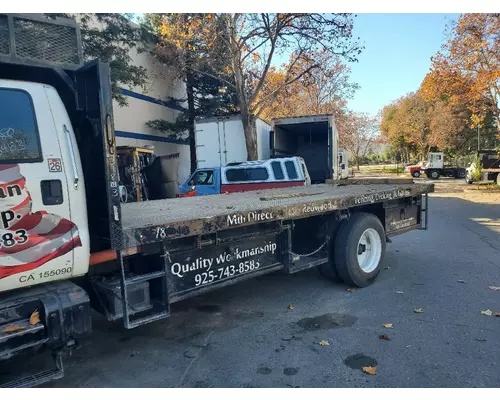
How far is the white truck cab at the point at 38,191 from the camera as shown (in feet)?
9.20

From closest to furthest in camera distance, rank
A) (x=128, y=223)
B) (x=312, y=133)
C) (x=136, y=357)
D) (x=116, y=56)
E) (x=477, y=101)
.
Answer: (x=128, y=223) → (x=136, y=357) → (x=116, y=56) → (x=312, y=133) → (x=477, y=101)

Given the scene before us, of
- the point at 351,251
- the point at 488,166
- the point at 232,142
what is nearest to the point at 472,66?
the point at 488,166

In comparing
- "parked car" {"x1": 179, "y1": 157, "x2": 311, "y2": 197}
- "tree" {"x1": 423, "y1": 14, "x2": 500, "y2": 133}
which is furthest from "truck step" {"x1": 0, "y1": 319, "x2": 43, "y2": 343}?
"tree" {"x1": 423, "y1": 14, "x2": 500, "y2": 133}

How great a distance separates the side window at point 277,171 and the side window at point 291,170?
18 centimetres

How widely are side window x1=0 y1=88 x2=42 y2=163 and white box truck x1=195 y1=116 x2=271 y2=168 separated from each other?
12289 mm

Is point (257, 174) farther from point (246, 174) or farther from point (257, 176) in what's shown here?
point (246, 174)

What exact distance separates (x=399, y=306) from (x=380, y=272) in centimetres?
148

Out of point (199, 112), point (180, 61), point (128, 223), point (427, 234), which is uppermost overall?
point (180, 61)

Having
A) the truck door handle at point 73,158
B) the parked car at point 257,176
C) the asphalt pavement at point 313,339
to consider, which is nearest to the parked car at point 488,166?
the parked car at point 257,176

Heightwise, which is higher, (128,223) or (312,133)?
(312,133)

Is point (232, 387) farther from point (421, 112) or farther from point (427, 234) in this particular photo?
point (421, 112)

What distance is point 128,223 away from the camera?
136 inches

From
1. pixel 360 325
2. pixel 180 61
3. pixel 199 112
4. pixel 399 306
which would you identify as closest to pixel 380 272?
pixel 399 306

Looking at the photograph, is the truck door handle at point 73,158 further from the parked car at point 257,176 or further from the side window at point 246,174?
the side window at point 246,174
